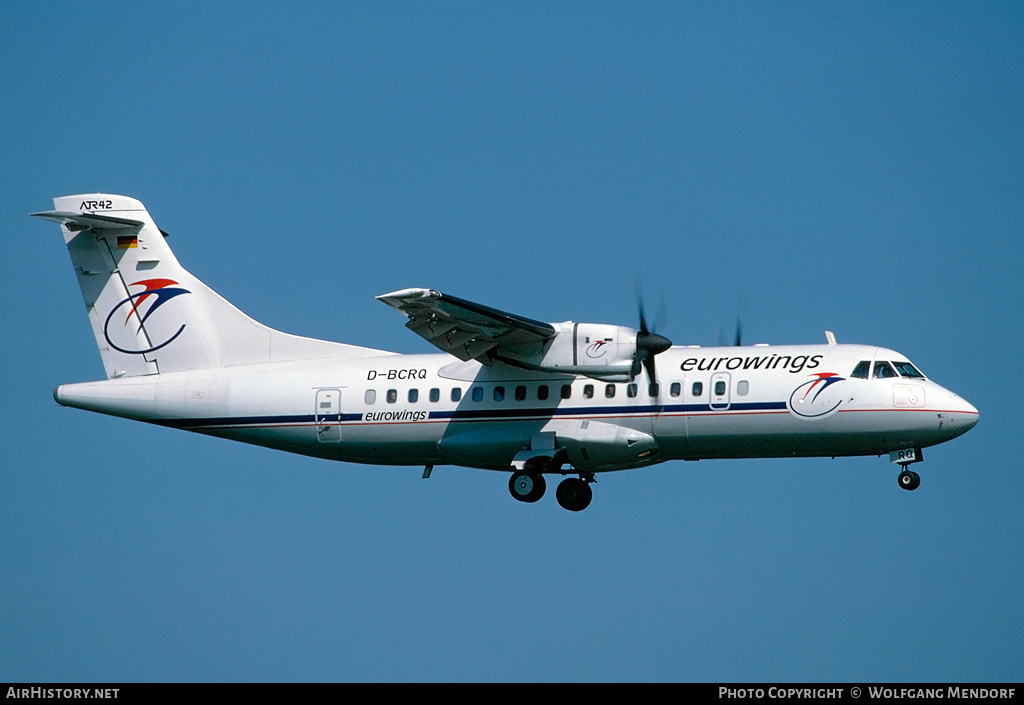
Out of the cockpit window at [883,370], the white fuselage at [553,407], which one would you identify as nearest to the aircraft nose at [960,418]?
the white fuselage at [553,407]

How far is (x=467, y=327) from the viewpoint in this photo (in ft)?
Result: 84.9

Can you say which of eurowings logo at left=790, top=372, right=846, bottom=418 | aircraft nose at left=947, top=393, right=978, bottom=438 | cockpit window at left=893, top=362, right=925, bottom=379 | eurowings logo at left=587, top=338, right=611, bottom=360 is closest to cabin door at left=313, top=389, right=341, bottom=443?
eurowings logo at left=587, top=338, right=611, bottom=360

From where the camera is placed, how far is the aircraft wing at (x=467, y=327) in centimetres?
2445

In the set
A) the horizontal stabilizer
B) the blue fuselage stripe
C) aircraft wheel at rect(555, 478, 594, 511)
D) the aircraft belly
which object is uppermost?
Answer: the horizontal stabilizer

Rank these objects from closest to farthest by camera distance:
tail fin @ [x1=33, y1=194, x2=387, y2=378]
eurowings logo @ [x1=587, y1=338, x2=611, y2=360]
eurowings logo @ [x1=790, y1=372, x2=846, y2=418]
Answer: eurowings logo @ [x1=587, y1=338, x2=611, y2=360] → eurowings logo @ [x1=790, y1=372, x2=846, y2=418] → tail fin @ [x1=33, y1=194, x2=387, y2=378]

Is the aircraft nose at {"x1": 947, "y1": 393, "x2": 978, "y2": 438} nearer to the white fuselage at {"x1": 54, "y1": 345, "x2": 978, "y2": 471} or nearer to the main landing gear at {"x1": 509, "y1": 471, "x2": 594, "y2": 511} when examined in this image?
the white fuselage at {"x1": 54, "y1": 345, "x2": 978, "y2": 471}

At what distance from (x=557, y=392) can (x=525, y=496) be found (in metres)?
2.13

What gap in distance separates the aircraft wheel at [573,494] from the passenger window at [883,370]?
240 inches

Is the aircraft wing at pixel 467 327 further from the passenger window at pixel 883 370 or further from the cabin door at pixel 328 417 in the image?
the passenger window at pixel 883 370

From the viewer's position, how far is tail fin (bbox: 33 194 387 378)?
29.1 meters

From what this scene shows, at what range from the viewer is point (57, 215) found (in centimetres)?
2872

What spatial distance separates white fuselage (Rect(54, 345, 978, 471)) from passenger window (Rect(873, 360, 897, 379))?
11 cm
